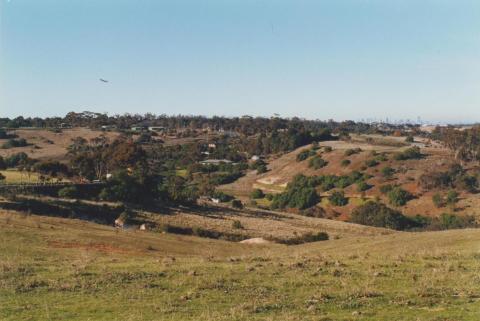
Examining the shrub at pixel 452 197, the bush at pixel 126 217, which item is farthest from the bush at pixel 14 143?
the shrub at pixel 452 197

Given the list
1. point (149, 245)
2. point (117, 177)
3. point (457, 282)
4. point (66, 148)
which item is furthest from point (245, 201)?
point (457, 282)

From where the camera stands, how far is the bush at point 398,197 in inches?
3889

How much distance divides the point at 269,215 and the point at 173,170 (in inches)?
2879

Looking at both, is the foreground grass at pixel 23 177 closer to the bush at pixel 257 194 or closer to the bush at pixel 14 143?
the bush at pixel 257 194

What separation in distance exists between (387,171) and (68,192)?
72.9 m

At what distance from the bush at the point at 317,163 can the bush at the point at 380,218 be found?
1892 inches

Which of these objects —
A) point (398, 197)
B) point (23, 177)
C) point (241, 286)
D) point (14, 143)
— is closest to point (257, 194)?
point (398, 197)

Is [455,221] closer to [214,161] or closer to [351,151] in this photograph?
[351,151]

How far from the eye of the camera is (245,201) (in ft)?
358

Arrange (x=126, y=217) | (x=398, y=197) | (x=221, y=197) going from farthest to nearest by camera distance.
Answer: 1. (x=221, y=197)
2. (x=398, y=197)
3. (x=126, y=217)

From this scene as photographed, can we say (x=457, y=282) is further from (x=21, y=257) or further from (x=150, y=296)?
(x=21, y=257)

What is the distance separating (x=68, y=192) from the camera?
212ft

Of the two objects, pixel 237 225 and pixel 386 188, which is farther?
pixel 386 188

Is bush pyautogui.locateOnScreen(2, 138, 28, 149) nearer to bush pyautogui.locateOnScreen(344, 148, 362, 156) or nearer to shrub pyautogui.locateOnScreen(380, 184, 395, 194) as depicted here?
bush pyautogui.locateOnScreen(344, 148, 362, 156)
